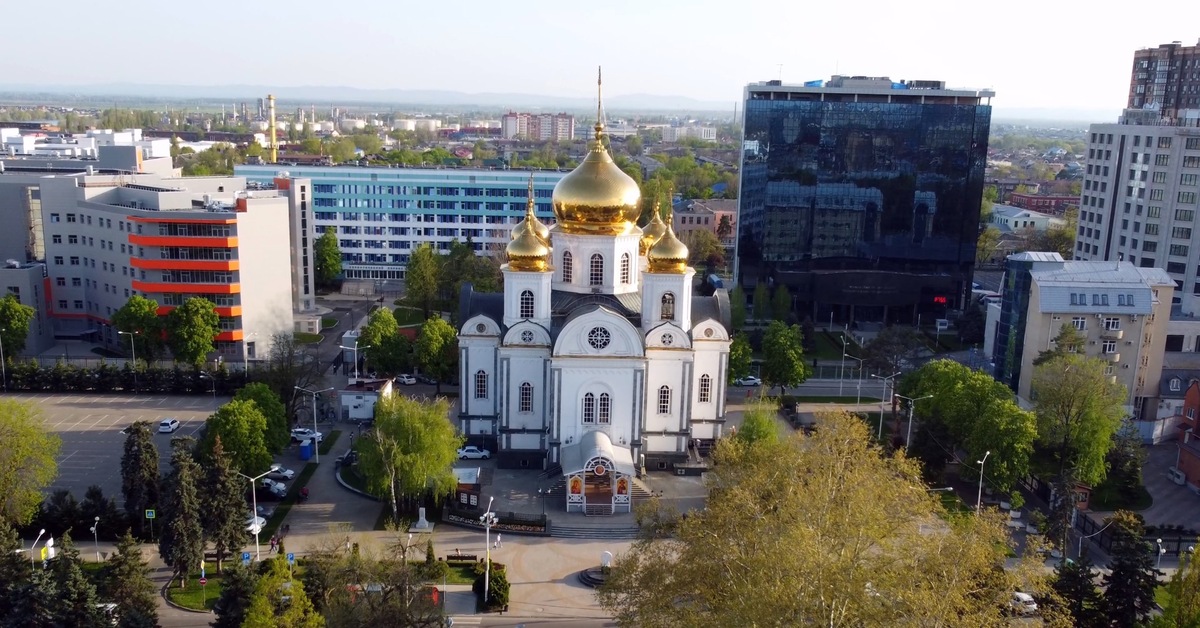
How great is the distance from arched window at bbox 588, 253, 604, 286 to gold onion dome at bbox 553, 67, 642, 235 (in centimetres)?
120

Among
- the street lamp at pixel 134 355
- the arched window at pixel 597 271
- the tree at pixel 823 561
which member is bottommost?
the street lamp at pixel 134 355

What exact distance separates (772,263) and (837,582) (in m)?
53.8

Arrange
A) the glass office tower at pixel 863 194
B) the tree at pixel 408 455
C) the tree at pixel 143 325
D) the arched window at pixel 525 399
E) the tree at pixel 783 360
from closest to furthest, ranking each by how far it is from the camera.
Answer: the tree at pixel 408 455 → the arched window at pixel 525 399 → the tree at pixel 783 360 → the tree at pixel 143 325 → the glass office tower at pixel 863 194

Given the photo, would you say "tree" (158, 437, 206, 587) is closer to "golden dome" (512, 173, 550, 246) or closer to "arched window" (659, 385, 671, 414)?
"golden dome" (512, 173, 550, 246)

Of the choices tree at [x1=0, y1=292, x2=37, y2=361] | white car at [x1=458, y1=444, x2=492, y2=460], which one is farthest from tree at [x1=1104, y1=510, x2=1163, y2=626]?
tree at [x1=0, y1=292, x2=37, y2=361]

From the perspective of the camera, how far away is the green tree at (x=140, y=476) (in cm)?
3456

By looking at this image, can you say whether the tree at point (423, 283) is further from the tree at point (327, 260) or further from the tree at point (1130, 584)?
the tree at point (1130, 584)

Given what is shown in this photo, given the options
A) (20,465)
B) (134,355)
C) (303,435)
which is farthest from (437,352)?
(20,465)

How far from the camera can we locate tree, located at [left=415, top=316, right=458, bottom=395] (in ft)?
168

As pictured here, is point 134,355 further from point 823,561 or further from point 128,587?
point 823,561

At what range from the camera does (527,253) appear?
140 feet

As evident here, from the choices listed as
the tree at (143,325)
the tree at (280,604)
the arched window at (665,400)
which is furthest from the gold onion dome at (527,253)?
the tree at (143,325)

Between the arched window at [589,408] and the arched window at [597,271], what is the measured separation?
5.96 meters

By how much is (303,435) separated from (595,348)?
16.2 metres
